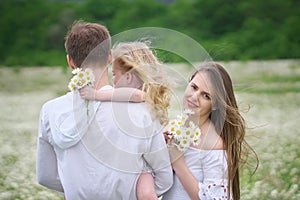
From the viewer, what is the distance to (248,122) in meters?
6.25

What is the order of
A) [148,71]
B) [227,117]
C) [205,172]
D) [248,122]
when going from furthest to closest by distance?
[248,122] → [227,117] → [205,172] → [148,71]

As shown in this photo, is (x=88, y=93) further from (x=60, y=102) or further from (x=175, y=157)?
(x=175, y=157)

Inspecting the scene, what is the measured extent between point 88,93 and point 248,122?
122 inches

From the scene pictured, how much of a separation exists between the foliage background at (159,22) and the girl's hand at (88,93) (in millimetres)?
17137

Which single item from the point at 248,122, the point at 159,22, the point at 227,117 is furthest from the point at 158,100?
the point at 159,22

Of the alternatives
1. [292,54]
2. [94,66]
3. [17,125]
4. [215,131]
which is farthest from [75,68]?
[292,54]

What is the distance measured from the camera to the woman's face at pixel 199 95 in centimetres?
359

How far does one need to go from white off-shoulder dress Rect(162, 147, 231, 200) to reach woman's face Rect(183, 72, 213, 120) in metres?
0.20

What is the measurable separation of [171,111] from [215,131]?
271mm

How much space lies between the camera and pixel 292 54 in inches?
804

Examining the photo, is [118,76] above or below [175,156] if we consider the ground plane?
above

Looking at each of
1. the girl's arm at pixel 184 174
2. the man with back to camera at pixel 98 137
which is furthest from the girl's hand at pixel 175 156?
the man with back to camera at pixel 98 137

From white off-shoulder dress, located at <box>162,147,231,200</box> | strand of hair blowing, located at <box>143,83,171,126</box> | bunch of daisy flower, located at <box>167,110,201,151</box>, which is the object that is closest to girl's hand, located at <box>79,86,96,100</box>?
strand of hair blowing, located at <box>143,83,171,126</box>

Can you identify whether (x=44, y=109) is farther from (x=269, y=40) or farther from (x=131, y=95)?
(x=269, y=40)
